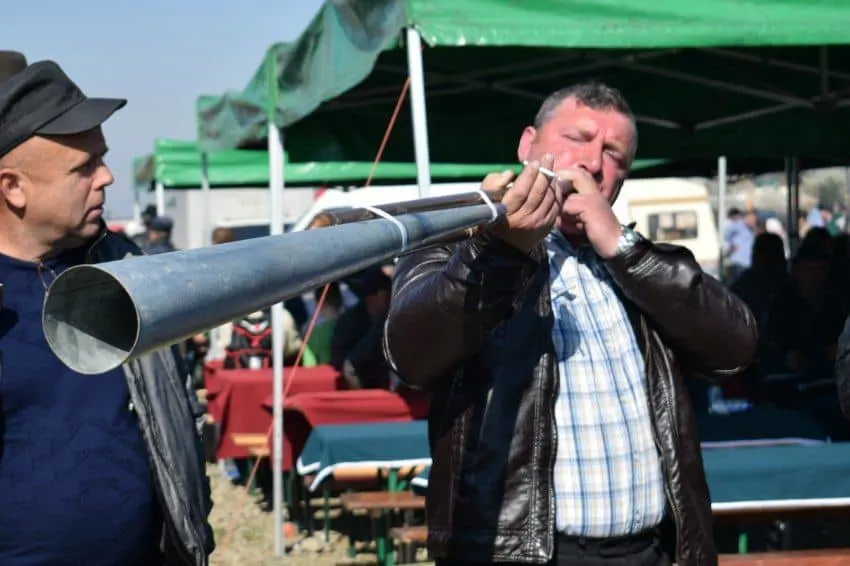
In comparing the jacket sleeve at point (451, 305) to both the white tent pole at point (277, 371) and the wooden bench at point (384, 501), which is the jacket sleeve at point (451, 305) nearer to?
the wooden bench at point (384, 501)

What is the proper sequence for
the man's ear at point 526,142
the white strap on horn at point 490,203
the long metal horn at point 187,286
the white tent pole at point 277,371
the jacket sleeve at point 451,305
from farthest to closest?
the white tent pole at point 277,371, the man's ear at point 526,142, the jacket sleeve at point 451,305, the white strap on horn at point 490,203, the long metal horn at point 187,286

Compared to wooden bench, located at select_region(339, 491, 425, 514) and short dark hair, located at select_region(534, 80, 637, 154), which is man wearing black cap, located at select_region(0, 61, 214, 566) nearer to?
short dark hair, located at select_region(534, 80, 637, 154)

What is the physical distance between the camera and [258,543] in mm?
7543

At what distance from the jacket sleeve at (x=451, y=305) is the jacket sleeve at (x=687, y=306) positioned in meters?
0.36

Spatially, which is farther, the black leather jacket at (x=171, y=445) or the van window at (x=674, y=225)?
the van window at (x=674, y=225)

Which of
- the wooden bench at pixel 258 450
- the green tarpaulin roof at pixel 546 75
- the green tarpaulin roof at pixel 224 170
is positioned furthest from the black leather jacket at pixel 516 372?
the green tarpaulin roof at pixel 224 170

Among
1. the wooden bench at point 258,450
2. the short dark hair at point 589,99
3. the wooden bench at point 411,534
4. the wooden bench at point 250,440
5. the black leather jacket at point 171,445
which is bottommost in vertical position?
the wooden bench at point 258,450

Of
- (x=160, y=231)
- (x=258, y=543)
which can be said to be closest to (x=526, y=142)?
(x=258, y=543)

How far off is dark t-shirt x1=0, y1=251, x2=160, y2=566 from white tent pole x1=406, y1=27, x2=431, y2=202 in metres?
2.03

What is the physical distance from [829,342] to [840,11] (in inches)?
156

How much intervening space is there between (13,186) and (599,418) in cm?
119

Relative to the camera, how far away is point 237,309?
3.51 ft

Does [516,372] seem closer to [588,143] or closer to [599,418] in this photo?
[599,418]

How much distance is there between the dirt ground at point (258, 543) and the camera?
708cm
